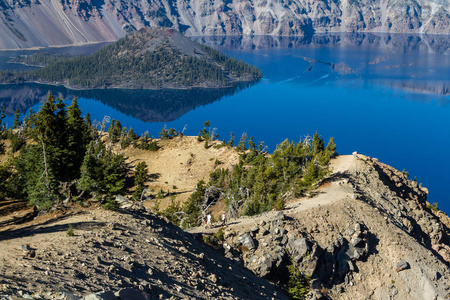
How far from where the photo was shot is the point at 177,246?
34.3 meters

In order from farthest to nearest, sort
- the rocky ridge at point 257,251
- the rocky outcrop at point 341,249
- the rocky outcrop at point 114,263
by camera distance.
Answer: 1. the rocky outcrop at point 341,249
2. the rocky ridge at point 257,251
3. the rocky outcrop at point 114,263

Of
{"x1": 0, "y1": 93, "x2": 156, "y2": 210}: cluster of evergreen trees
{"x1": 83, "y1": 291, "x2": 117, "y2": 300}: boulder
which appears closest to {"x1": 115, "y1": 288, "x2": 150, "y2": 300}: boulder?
{"x1": 83, "y1": 291, "x2": 117, "y2": 300}: boulder

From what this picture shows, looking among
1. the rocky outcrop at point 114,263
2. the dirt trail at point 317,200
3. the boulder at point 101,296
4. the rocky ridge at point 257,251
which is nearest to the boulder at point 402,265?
the rocky ridge at point 257,251

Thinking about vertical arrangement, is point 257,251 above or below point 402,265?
above

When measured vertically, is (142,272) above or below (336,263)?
above

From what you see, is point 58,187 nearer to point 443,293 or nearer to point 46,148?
point 46,148

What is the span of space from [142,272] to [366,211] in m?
35.9

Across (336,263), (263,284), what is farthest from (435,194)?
(263,284)

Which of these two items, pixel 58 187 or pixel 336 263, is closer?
pixel 58 187

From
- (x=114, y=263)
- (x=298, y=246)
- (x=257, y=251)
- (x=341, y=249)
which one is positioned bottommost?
(x=341, y=249)

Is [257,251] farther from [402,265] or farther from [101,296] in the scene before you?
[101,296]

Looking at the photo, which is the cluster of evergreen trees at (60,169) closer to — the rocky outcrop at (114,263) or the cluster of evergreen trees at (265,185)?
the rocky outcrop at (114,263)

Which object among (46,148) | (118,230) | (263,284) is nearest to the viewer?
(118,230)

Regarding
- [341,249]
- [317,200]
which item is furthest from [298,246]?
[317,200]
